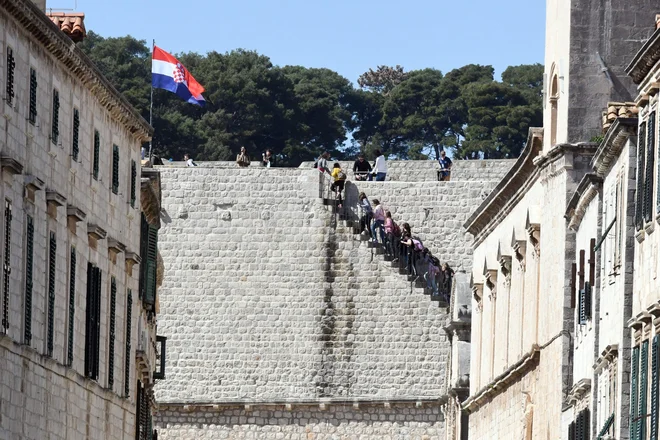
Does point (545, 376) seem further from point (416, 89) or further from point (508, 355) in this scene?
point (416, 89)

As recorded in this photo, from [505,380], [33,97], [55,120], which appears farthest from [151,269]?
[33,97]

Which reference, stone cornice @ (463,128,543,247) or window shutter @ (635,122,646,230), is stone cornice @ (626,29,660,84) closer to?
window shutter @ (635,122,646,230)

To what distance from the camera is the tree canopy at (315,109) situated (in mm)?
104062

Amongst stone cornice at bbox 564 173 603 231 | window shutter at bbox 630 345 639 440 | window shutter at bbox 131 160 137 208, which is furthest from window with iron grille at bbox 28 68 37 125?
window shutter at bbox 131 160 137 208

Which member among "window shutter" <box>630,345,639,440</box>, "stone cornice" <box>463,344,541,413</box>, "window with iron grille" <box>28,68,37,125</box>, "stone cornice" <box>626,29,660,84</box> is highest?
"stone cornice" <box>626,29,660,84</box>

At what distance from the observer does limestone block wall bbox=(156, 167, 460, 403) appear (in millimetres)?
64688

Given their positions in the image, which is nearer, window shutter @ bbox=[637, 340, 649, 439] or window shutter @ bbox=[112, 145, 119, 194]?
window shutter @ bbox=[637, 340, 649, 439]

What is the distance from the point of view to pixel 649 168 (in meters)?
28.6

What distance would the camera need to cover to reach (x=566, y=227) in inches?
1597

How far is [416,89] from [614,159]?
8699cm

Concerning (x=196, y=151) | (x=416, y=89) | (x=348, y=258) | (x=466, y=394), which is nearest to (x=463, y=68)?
(x=416, y=89)

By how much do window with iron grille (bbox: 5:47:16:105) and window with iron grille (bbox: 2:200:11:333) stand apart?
1.31 m

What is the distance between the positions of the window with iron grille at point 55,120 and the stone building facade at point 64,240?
1cm

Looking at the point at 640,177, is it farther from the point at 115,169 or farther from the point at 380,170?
the point at 380,170
